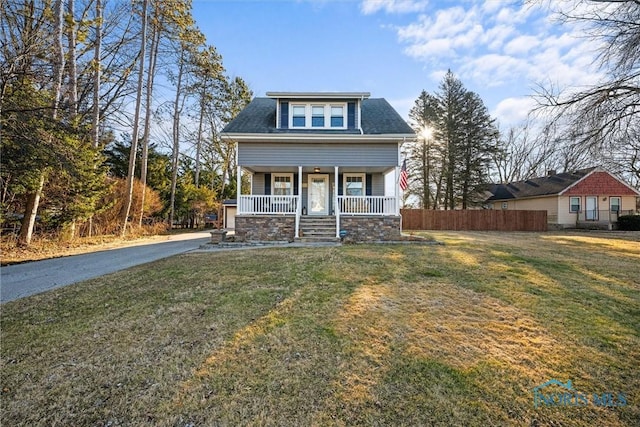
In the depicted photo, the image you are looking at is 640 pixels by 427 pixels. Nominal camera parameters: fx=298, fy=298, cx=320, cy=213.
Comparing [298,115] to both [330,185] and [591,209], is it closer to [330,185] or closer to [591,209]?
[330,185]

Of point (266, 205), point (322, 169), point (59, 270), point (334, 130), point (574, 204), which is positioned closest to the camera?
point (59, 270)

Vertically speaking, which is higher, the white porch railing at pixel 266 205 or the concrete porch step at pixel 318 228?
the white porch railing at pixel 266 205

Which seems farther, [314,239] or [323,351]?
[314,239]

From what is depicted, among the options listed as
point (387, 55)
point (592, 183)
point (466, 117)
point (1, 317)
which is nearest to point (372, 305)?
point (1, 317)

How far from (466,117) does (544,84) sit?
14926 mm

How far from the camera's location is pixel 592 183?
80.6 ft

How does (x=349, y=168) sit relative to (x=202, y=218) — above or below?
above

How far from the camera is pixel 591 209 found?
24.5 meters

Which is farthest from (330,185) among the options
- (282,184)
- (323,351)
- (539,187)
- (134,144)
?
(539,187)

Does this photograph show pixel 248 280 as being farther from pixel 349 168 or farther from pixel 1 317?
pixel 349 168

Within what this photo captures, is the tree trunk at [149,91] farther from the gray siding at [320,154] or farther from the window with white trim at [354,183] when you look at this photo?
Result: the window with white trim at [354,183]

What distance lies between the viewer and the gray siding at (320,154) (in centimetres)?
1218

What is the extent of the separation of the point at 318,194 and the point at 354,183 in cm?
178

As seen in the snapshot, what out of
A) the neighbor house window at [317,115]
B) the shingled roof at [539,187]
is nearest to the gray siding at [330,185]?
the neighbor house window at [317,115]
